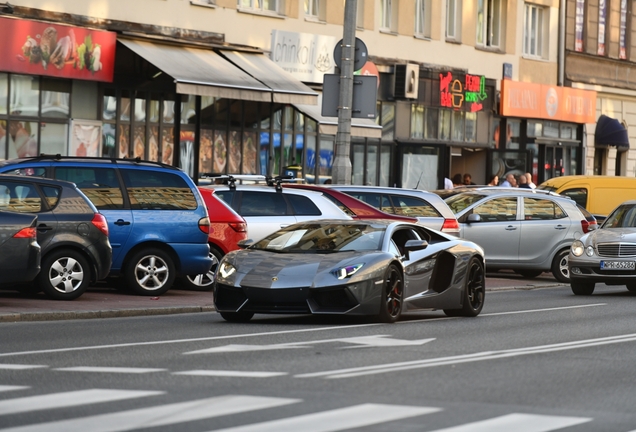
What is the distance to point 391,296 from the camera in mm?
15320

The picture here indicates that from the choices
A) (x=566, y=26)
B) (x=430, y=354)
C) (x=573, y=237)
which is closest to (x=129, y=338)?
(x=430, y=354)

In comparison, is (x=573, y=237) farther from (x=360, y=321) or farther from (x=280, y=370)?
(x=280, y=370)

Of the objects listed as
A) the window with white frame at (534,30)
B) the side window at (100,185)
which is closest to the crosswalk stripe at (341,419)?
the side window at (100,185)

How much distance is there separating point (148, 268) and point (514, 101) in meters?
25.2

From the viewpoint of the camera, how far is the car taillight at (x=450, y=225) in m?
23.8

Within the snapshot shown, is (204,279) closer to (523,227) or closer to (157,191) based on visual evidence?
(157,191)

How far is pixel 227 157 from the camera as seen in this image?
3272cm

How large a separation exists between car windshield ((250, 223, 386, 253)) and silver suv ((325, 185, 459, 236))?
290 inches

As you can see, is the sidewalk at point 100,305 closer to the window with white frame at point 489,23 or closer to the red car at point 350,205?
the red car at point 350,205

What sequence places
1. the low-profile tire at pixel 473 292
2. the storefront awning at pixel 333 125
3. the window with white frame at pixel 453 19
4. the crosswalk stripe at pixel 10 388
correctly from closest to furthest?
1. the crosswalk stripe at pixel 10 388
2. the low-profile tire at pixel 473 292
3. the storefront awning at pixel 333 125
4. the window with white frame at pixel 453 19

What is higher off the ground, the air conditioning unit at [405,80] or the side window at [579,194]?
the air conditioning unit at [405,80]

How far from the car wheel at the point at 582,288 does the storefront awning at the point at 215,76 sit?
871 centimetres

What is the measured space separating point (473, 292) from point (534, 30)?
29.0 meters

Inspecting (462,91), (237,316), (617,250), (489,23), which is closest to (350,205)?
(617,250)
